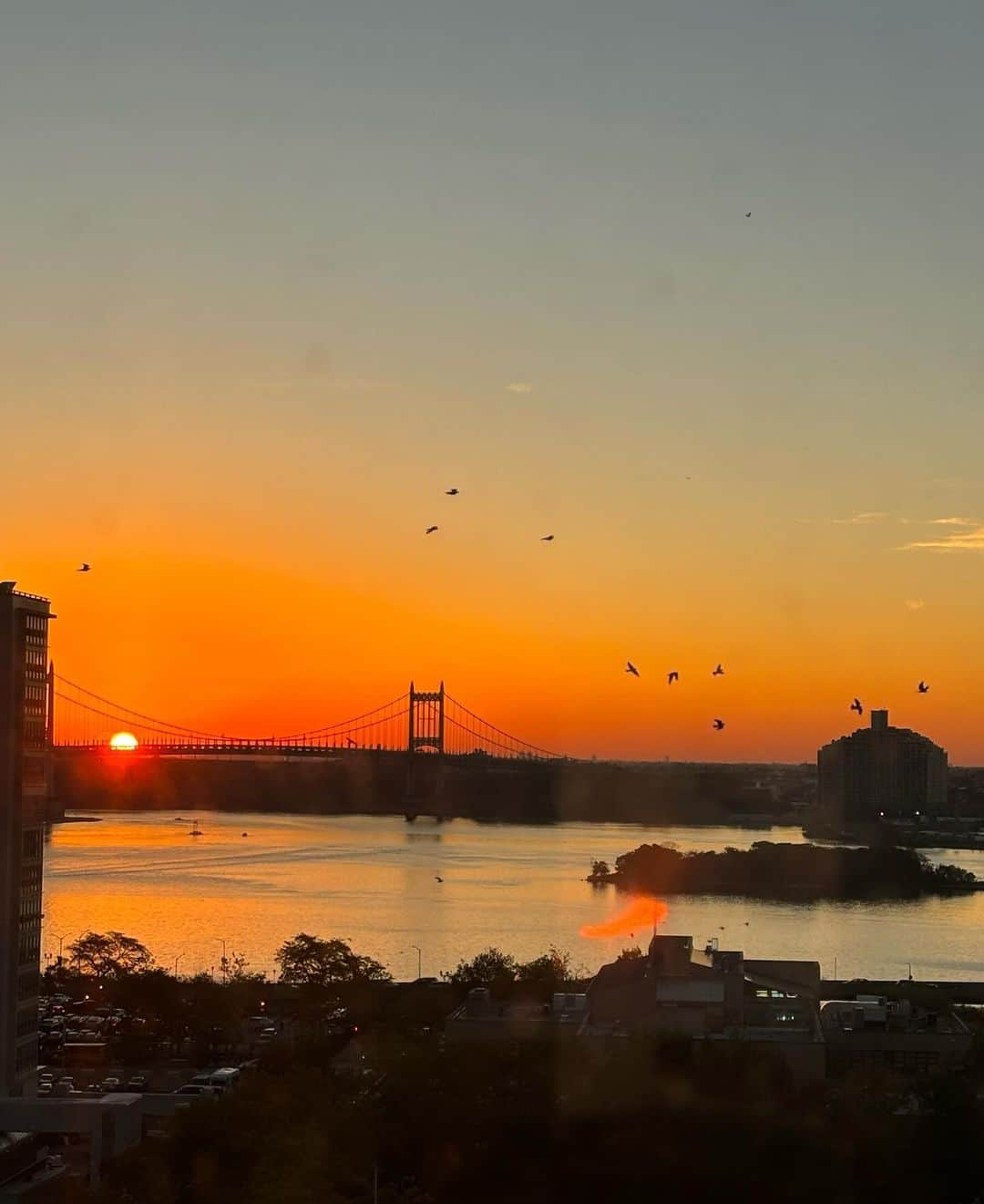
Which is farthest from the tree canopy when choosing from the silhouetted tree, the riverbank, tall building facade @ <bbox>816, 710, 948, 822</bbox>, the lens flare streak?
tall building facade @ <bbox>816, 710, 948, 822</bbox>

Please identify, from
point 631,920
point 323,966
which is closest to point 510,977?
point 323,966

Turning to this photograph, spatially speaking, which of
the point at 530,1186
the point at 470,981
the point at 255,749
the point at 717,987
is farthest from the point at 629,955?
the point at 255,749

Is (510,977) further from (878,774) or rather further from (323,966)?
(878,774)

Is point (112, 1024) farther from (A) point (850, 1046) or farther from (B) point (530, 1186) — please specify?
(B) point (530, 1186)

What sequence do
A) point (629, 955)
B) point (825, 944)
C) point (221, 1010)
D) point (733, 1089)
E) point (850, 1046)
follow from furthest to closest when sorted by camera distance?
point (825, 944), point (629, 955), point (221, 1010), point (850, 1046), point (733, 1089)

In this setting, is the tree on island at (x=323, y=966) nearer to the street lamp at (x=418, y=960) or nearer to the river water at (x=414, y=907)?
the street lamp at (x=418, y=960)

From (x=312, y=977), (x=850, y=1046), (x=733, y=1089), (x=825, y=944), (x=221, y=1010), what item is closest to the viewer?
(x=733, y=1089)

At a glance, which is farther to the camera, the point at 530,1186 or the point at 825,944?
the point at 825,944
